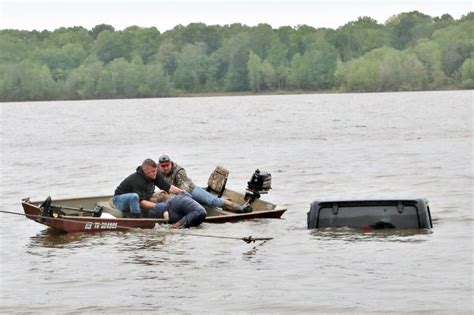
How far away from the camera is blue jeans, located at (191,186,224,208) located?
23.1 meters

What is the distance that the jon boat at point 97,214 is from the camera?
73.0 feet

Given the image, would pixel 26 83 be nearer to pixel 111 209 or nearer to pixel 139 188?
pixel 111 209

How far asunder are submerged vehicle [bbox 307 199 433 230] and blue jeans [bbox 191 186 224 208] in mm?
2663

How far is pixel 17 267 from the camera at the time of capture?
19.7 meters

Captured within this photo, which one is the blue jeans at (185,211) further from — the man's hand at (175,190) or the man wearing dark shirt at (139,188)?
the man wearing dark shirt at (139,188)

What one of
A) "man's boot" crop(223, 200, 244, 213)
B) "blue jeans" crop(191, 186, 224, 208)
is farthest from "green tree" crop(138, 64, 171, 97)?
"blue jeans" crop(191, 186, 224, 208)

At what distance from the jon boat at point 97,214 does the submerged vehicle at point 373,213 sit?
2397 mm

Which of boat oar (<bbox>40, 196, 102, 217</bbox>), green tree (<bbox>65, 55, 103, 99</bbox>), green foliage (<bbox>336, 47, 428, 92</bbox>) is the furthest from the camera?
green tree (<bbox>65, 55, 103, 99</bbox>)

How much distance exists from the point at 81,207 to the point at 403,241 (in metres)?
6.79

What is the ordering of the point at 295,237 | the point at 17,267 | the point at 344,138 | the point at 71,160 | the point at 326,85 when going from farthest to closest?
1. the point at 326,85
2. the point at 344,138
3. the point at 71,160
4. the point at 295,237
5. the point at 17,267

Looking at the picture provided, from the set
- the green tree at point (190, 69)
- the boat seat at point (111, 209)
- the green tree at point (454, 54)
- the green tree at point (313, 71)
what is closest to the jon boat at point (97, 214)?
the boat seat at point (111, 209)

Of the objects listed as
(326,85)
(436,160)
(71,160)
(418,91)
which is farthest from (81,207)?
(326,85)

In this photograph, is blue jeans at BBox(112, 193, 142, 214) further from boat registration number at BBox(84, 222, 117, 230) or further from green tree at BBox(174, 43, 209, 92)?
Answer: green tree at BBox(174, 43, 209, 92)

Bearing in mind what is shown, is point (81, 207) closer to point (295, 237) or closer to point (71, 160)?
point (295, 237)
